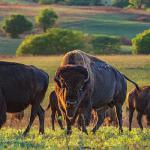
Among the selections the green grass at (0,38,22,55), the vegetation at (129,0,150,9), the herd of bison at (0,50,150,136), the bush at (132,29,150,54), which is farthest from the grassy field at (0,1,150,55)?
the herd of bison at (0,50,150,136)

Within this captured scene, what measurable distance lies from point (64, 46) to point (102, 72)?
6677cm

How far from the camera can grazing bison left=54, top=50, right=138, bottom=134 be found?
540 inches

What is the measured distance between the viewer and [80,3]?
164 m

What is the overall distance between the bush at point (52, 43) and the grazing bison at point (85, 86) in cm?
5871

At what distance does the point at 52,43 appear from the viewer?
81250 millimetres

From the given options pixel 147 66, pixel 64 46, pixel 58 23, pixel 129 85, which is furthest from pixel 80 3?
pixel 129 85

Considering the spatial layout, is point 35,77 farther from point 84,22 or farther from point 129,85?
point 84,22

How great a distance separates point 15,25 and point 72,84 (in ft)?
292

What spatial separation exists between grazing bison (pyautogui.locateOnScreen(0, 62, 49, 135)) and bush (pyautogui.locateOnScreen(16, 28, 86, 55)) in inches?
2367

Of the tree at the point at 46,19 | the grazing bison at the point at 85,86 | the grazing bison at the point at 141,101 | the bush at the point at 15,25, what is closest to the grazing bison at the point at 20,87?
the grazing bison at the point at 85,86

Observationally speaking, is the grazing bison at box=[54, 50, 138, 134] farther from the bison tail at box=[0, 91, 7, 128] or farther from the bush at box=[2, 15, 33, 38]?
the bush at box=[2, 15, 33, 38]

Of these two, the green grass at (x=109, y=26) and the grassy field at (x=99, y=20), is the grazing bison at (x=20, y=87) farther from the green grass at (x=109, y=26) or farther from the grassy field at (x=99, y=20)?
the green grass at (x=109, y=26)

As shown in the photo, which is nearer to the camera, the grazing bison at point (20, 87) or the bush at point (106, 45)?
the grazing bison at point (20, 87)

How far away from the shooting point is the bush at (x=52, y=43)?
258 feet
